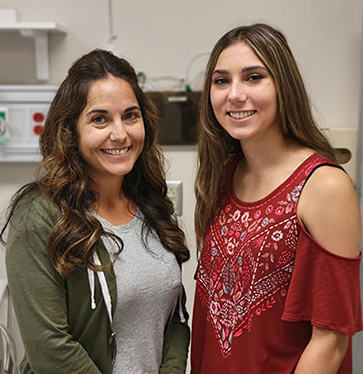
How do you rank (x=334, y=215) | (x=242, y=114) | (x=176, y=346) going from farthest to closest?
(x=176, y=346) → (x=242, y=114) → (x=334, y=215)

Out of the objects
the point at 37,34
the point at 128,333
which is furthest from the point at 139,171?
the point at 37,34

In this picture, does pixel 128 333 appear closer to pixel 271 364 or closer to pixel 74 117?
pixel 271 364

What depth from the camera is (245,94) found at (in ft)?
4.14

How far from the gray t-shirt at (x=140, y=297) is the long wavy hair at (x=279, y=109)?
18 cm

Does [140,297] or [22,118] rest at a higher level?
[22,118]

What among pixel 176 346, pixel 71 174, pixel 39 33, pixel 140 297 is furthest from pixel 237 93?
pixel 39 33

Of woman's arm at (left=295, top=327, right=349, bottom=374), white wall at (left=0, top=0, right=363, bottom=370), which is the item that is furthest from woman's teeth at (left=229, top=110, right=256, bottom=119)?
white wall at (left=0, top=0, right=363, bottom=370)

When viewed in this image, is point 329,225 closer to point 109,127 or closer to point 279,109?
point 279,109

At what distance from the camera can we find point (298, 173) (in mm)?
1273

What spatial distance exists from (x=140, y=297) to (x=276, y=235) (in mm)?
361

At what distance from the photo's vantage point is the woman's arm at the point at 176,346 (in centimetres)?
146

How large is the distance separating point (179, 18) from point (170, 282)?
3.71 feet

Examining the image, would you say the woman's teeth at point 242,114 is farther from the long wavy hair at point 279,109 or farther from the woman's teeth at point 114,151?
the woman's teeth at point 114,151

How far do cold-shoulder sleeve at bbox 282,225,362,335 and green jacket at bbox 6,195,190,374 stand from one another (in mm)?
421
